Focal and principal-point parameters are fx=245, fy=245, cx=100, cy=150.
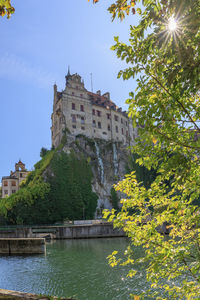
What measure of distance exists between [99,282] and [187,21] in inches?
521

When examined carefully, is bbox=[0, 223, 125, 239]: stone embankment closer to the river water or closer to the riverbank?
the riverbank

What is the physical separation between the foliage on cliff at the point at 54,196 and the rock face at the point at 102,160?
3.01 metres

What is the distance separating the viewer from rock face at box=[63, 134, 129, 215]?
6078cm

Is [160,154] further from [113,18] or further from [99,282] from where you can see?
[99,282]

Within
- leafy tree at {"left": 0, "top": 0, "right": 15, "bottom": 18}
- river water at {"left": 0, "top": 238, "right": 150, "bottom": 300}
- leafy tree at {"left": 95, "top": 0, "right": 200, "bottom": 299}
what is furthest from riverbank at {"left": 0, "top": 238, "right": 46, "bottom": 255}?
leafy tree at {"left": 0, "top": 0, "right": 15, "bottom": 18}

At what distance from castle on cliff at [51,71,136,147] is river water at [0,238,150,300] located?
144 feet

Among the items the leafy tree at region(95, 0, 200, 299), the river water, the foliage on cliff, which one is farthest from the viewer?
the foliage on cliff

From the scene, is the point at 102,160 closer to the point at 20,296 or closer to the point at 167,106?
the point at 20,296

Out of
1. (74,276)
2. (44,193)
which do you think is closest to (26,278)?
(74,276)

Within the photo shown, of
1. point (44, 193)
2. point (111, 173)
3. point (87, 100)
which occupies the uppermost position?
point (87, 100)

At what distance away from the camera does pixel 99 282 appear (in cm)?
1308

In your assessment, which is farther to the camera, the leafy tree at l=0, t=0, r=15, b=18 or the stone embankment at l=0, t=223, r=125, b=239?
the stone embankment at l=0, t=223, r=125, b=239

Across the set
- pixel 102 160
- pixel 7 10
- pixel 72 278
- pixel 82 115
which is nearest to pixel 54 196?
pixel 102 160

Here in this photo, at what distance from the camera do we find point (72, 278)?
14297 millimetres
